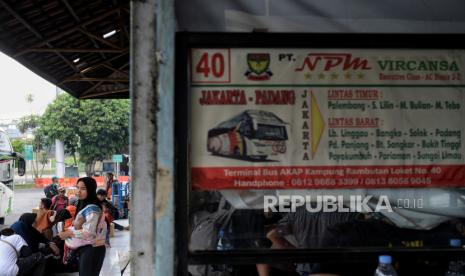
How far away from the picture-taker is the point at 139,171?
178cm

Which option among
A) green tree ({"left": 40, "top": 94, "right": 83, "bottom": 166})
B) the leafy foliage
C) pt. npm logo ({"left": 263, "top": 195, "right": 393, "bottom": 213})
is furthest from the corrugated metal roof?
the leafy foliage

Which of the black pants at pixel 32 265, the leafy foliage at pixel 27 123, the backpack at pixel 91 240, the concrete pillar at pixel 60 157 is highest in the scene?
the leafy foliage at pixel 27 123

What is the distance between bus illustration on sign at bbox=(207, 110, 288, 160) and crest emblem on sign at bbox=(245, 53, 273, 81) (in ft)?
0.48

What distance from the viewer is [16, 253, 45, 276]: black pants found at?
587cm

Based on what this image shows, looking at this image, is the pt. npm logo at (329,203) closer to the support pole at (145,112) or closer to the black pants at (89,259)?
the support pole at (145,112)

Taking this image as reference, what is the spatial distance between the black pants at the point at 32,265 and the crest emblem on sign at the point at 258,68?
515 cm

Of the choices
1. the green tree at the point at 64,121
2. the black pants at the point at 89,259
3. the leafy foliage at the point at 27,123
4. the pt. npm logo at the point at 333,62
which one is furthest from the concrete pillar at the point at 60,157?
the pt. npm logo at the point at 333,62

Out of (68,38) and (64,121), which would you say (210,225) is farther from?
(64,121)

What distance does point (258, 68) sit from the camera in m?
1.92

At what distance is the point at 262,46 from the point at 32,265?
5.31m

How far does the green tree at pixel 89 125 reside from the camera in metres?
28.6

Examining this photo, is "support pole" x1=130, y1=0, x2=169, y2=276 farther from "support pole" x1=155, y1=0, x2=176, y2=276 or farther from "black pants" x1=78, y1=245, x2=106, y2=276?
"black pants" x1=78, y1=245, x2=106, y2=276

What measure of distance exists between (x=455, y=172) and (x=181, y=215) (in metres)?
1.16

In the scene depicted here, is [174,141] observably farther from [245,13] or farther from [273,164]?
[245,13]
